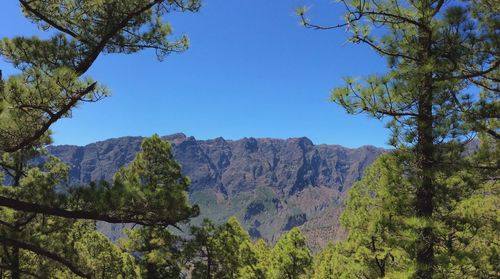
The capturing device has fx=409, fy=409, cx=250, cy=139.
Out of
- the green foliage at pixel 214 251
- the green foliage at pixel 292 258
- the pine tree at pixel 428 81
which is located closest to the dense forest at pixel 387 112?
the pine tree at pixel 428 81

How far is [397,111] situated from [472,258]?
552 cm

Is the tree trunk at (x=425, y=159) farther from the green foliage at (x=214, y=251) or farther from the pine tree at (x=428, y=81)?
the green foliage at (x=214, y=251)

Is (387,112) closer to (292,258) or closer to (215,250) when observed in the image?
(215,250)

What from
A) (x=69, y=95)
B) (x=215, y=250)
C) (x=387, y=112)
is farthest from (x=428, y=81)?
→ (x=215, y=250)

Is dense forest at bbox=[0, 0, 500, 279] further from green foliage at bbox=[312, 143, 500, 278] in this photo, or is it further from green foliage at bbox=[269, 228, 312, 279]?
green foliage at bbox=[269, 228, 312, 279]

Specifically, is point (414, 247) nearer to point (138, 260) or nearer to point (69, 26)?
point (69, 26)

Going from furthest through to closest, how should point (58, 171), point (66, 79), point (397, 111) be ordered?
point (58, 171) → point (397, 111) → point (66, 79)

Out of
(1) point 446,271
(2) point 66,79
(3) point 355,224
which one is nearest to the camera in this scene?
(2) point 66,79

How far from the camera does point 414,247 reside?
12.1m

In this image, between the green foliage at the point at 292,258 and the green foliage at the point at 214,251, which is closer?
the green foliage at the point at 214,251

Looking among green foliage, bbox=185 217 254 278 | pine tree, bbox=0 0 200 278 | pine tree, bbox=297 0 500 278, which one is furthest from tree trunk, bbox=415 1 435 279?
green foliage, bbox=185 217 254 278

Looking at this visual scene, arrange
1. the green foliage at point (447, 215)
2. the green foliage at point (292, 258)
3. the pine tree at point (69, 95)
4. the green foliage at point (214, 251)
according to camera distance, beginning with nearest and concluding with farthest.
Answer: the pine tree at point (69, 95) < the green foliage at point (447, 215) < the green foliage at point (214, 251) < the green foliage at point (292, 258)

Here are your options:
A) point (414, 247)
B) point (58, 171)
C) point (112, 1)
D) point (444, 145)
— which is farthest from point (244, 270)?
point (112, 1)

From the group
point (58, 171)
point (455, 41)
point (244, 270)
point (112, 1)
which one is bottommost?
point (244, 270)
